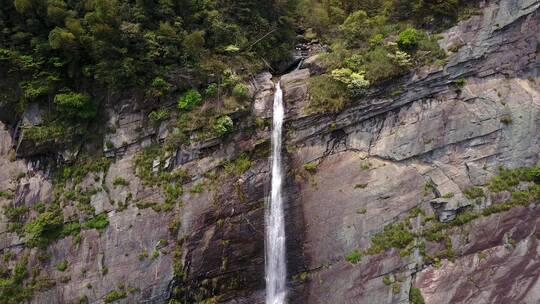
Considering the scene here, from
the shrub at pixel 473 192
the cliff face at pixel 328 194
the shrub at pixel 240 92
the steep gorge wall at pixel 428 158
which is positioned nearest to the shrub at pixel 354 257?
the cliff face at pixel 328 194

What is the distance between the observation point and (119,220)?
19.5 metres

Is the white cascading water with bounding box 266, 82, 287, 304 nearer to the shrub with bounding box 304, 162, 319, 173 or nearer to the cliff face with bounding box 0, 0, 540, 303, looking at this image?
the cliff face with bounding box 0, 0, 540, 303

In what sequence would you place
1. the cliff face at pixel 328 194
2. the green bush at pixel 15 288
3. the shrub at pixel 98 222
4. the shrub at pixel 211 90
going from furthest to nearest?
1. the shrub at pixel 211 90
2. the shrub at pixel 98 222
3. the green bush at pixel 15 288
4. the cliff face at pixel 328 194

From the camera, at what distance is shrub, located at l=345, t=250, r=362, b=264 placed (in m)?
18.2

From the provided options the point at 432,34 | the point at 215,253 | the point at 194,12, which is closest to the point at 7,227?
the point at 215,253

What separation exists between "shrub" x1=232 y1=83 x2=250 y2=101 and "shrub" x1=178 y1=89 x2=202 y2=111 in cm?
200

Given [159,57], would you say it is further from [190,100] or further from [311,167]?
[311,167]

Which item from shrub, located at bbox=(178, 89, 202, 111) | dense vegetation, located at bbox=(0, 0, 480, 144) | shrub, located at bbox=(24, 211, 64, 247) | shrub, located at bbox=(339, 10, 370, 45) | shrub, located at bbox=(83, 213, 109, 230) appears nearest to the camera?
shrub, located at bbox=(24, 211, 64, 247)

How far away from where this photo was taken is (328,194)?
19516mm

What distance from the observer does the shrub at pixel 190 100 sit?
2061cm

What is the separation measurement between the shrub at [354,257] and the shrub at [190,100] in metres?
11.3

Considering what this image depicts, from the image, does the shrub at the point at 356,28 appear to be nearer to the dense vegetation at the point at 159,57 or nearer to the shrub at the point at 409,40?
the dense vegetation at the point at 159,57

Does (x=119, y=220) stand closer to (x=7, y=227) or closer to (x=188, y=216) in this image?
(x=188, y=216)

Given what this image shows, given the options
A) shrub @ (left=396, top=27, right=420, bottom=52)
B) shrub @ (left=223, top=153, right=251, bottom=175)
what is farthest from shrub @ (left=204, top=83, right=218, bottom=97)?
shrub @ (left=396, top=27, right=420, bottom=52)
